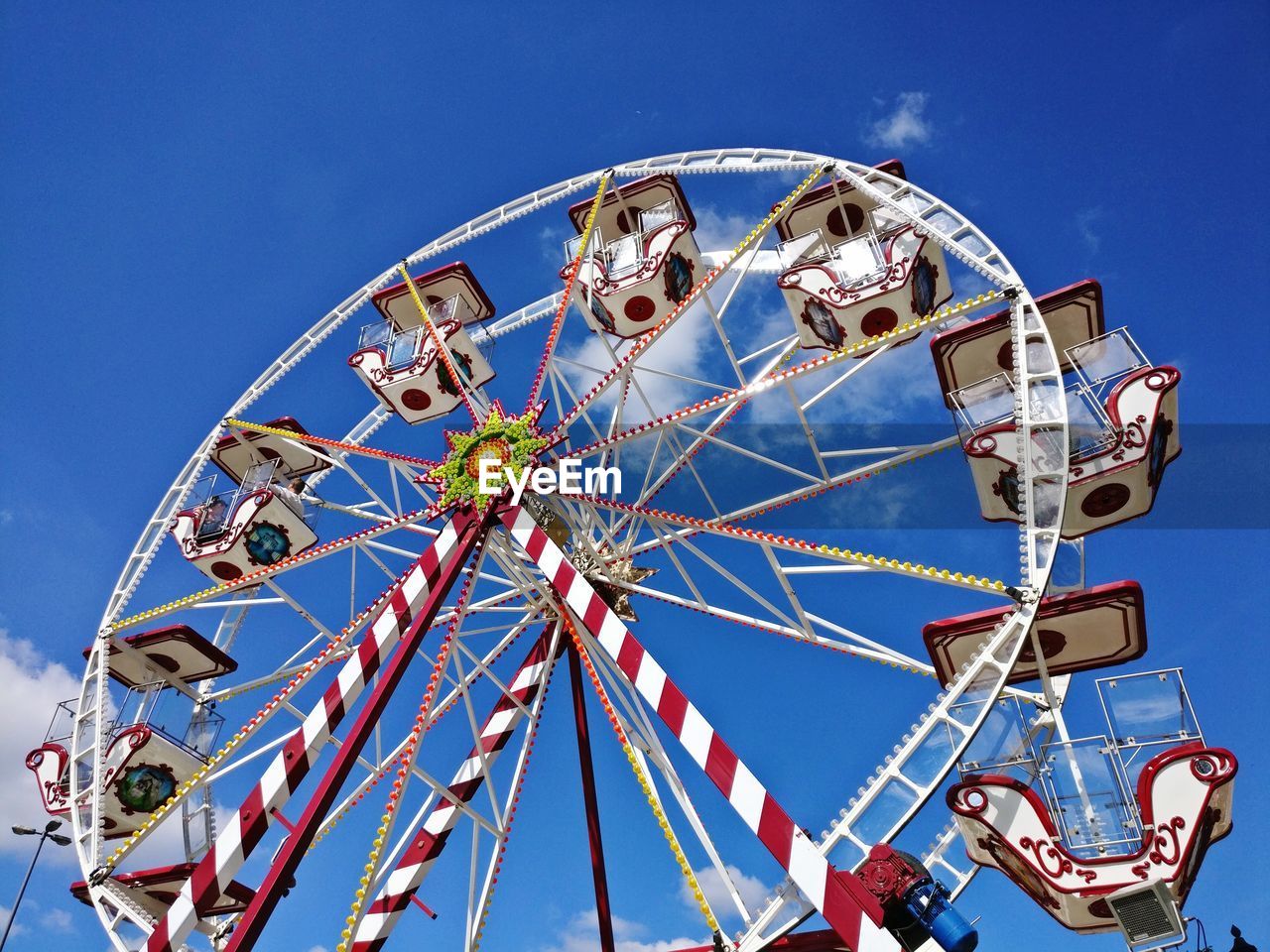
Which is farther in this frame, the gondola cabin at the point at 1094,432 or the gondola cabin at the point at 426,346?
the gondola cabin at the point at 426,346

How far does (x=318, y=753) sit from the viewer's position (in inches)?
352

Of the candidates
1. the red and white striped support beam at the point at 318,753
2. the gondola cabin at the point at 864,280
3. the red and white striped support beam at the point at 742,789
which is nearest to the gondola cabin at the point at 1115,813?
the red and white striped support beam at the point at 742,789

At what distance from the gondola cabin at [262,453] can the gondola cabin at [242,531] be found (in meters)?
0.90

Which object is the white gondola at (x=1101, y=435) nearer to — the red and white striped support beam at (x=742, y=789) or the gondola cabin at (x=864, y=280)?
the gondola cabin at (x=864, y=280)

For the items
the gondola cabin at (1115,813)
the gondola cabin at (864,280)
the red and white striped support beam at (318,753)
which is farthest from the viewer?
the gondola cabin at (864,280)

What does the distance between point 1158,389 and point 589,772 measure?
282 inches

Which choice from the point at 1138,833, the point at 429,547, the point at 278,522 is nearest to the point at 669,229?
the point at 429,547

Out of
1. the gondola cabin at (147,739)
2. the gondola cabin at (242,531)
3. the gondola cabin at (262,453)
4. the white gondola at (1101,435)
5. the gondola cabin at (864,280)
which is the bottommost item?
the gondola cabin at (147,739)

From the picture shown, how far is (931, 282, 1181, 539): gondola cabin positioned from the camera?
943 cm

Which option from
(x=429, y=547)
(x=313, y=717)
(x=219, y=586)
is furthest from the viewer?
(x=219, y=586)

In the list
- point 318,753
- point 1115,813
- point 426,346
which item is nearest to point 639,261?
point 426,346

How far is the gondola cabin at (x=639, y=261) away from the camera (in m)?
13.0

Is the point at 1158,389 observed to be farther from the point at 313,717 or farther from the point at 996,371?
the point at 313,717

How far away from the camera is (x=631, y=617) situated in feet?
40.0
